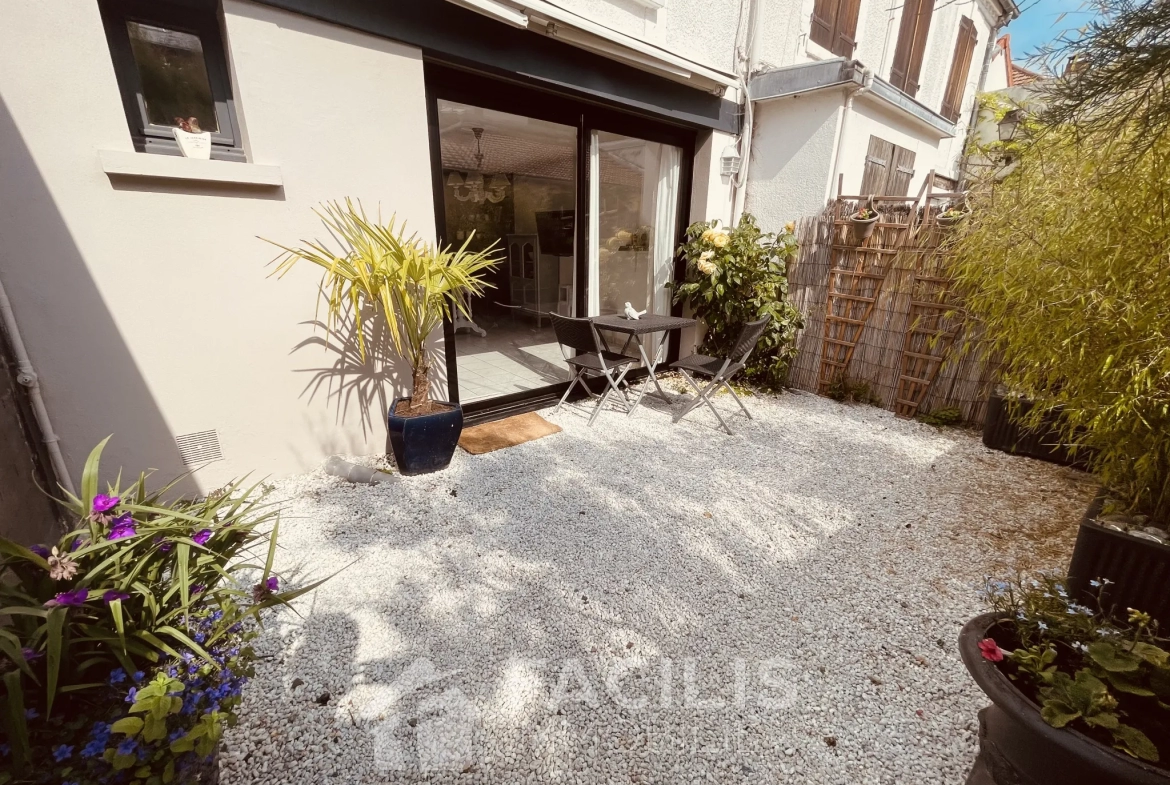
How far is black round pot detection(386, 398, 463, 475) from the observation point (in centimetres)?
281

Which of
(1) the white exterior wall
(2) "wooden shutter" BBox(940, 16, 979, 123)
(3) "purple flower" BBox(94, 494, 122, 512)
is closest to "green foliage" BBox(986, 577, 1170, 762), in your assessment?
(3) "purple flower" BBox(94, 494, 122, 512)

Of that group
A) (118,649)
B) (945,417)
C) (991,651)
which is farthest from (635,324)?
(118,649)

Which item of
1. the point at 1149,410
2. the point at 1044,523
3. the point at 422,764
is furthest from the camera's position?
the point at 1044,523

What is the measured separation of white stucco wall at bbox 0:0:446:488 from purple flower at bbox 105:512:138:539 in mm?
1572

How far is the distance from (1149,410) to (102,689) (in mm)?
3297

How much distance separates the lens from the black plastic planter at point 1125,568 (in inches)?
65.8

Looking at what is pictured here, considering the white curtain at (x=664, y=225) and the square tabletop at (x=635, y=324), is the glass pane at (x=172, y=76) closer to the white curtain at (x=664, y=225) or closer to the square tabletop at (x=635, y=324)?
the square tabletop at (x=635, y=324)

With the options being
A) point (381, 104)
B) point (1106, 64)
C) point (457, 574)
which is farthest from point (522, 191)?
point (1106, 64)

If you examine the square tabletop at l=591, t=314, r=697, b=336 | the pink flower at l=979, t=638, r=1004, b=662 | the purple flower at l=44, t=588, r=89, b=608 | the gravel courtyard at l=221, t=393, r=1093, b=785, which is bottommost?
the gravel courtyard at l=221, t=393, r=1093, b=785

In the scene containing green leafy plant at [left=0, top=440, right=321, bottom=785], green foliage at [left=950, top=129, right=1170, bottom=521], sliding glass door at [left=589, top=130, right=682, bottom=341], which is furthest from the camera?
sliding glass door at [left=589, top=130, right=682, bottom=341]

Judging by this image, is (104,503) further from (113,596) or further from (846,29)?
(846,29)

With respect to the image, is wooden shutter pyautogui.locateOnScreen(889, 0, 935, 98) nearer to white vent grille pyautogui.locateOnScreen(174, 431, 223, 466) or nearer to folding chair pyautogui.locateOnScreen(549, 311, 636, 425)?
folding chair pyautogui.locateOnScreen(549, 311, 636, 425)

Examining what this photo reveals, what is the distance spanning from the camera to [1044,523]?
99.3 inches

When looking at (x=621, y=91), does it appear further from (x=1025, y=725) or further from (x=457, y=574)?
(x=1025, y=725)
